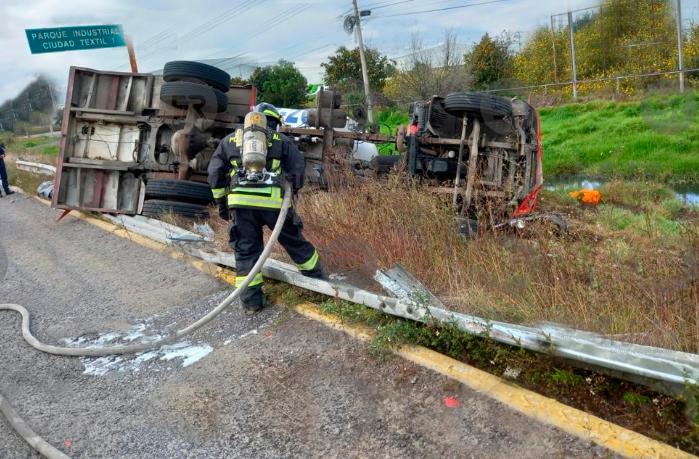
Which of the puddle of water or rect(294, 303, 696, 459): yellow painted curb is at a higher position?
the puddle of water

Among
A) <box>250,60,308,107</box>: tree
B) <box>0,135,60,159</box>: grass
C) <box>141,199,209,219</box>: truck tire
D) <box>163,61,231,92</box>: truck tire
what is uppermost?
<box>250,60,308,107</box>: tree

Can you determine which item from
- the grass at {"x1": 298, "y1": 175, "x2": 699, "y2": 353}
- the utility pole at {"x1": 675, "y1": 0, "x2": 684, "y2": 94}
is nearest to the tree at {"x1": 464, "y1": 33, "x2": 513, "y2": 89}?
the utility pole at {"x1": 675, "y1": 0, "x2": 684, "y2": 94}

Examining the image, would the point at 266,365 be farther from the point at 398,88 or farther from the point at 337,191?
the point at 398,88

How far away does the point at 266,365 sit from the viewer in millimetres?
3877

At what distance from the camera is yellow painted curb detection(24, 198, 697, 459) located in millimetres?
2479

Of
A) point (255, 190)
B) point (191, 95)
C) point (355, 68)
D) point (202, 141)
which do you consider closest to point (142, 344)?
point (255, 190)

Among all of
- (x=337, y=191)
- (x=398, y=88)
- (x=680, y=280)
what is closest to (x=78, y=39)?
(x=337, y=191)

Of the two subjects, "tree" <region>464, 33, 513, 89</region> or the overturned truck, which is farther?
"tree" <region>464, 33, 513, 89</region>

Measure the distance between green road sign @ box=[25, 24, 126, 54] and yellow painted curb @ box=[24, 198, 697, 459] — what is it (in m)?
8.70

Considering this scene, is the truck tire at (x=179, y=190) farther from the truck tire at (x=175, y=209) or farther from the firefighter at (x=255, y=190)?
the firefighter at (x=255, y=190)

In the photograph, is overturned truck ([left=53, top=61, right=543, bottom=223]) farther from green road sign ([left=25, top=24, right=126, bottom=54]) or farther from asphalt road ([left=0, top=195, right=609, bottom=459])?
asphalt road ([left=0, top=195, right=609, bottom=459])

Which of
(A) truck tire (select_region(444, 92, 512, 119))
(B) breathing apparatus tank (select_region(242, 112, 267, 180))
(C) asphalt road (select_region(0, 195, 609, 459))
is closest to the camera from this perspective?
(C) asphalt road (select_region(0, 195, 609, 459))

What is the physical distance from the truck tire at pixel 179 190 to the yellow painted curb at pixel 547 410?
5175mm

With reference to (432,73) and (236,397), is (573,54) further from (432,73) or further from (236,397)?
(236,397)
